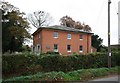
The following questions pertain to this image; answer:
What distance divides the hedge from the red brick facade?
2533 centimetres

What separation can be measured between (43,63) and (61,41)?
31626mm

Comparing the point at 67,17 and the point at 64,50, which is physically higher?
the point at 67,17

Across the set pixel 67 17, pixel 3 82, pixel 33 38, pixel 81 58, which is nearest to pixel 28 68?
pixel 3 82

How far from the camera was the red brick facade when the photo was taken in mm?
48094

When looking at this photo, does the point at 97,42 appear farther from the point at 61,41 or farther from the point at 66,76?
the point at 66,76

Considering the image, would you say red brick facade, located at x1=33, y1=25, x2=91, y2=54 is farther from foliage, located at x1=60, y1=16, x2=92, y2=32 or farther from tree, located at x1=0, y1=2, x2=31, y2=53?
foliage, located at x1=60, y1=16, x2=92, y2=32

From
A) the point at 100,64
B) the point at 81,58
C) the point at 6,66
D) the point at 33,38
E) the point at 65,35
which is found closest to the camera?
the point at 6,66

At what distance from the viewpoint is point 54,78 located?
583 inches

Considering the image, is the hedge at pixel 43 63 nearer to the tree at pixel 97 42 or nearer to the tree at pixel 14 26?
the tree at pixel 14 26

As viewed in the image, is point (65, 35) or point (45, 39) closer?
point (45, 39)

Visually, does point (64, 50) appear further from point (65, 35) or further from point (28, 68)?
point (28, 68)

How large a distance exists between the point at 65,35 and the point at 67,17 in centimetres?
2694

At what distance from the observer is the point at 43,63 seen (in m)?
18.8

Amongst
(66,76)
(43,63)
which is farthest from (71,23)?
(66,76)
